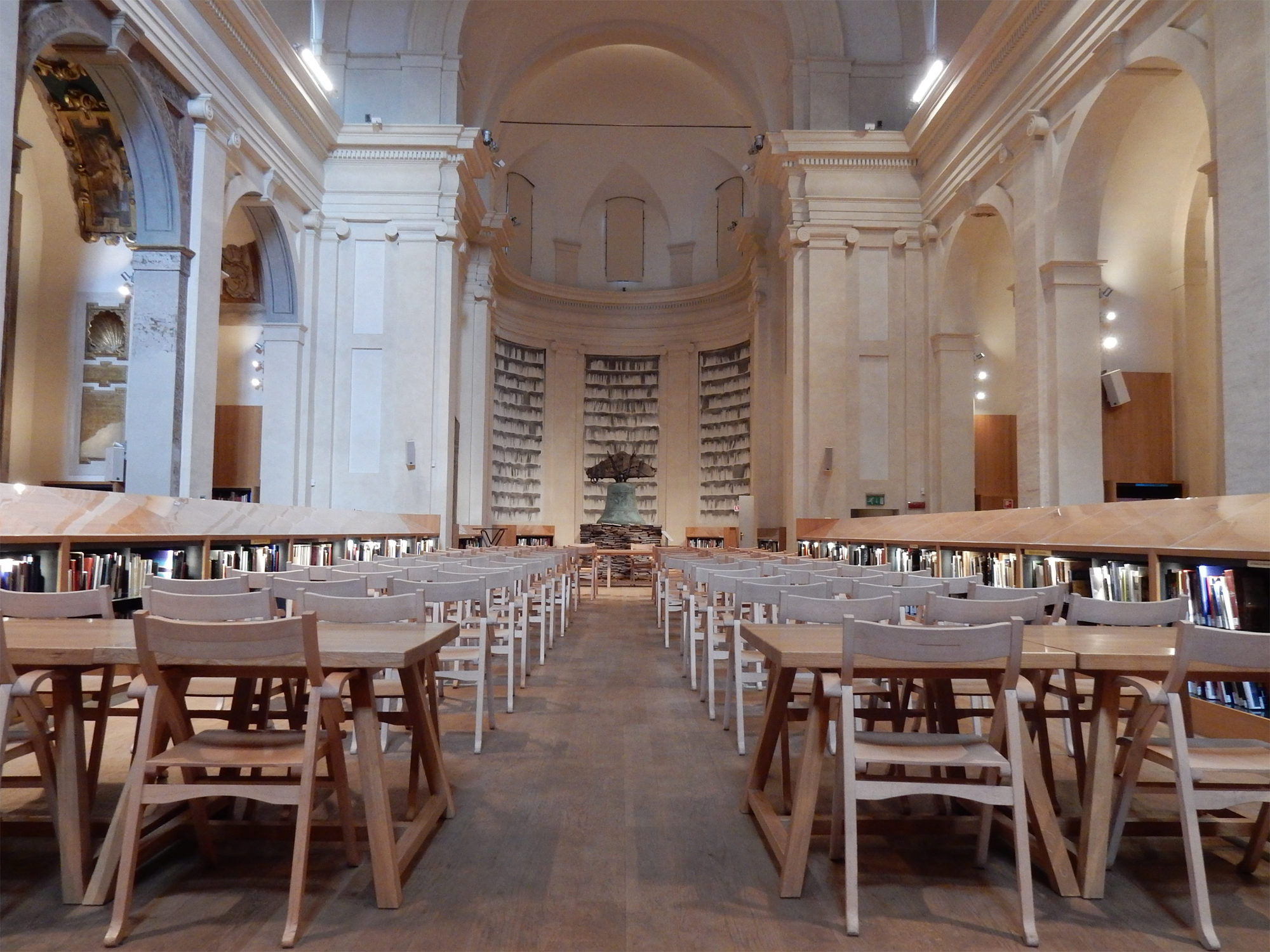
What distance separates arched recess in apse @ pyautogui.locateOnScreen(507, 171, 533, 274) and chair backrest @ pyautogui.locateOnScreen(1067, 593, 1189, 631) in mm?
18250

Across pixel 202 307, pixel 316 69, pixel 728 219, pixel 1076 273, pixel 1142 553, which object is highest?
pixel 728 219

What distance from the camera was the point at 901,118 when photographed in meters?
14.1

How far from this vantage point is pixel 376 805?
2223mm

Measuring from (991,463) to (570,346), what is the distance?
10074 millimetres

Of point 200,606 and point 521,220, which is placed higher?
point 521,220

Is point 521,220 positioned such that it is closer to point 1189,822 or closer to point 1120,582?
point 1120,582

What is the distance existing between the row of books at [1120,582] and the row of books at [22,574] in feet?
19.9

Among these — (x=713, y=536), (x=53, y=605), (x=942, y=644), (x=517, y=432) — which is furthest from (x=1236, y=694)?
(x=517, y=432)

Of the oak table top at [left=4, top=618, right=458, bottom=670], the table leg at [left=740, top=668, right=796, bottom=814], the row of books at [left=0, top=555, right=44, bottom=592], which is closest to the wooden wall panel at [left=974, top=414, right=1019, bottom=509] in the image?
the table leg at [left=740, top=668, right=796, bottom=814]

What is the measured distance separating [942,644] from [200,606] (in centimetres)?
199

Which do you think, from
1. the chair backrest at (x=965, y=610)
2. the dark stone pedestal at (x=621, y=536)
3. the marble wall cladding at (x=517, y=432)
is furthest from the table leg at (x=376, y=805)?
the marble wall cladding at (x=517, y=432)

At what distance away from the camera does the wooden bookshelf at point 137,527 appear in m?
4.82

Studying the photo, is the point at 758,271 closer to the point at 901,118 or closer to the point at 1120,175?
the point at 901,118

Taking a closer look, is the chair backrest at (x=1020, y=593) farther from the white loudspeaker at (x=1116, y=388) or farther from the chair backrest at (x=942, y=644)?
the white loudspeaker at (x=1116, y=388)
